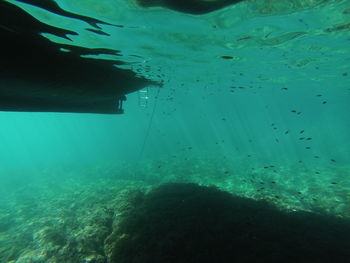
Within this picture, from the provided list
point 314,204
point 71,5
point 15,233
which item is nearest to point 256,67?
point 314,204

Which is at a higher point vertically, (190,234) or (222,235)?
(222,235)

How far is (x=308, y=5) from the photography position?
10273 millimetres

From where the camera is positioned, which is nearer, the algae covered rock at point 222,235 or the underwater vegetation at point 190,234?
the algae covered rock at point 222,235

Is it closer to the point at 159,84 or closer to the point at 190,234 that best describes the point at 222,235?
the point at 190,234

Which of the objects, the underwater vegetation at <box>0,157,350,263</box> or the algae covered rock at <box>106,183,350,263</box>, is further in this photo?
the underwater vegetation at <box>0,157,350,263</box>

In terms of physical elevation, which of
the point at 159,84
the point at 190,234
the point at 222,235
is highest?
the point at 159,84

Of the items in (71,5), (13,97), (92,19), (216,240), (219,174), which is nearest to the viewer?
(216,240)

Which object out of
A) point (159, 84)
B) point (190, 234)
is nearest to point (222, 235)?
point (190, 234)

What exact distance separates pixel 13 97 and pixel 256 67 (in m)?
21.8

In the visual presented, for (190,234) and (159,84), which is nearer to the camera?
(190,234)

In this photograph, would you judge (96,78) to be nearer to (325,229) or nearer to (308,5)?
(308,5)

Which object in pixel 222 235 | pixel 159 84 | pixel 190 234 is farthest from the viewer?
pixel 159 84

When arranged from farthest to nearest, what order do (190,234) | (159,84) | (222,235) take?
(159,84), (190,234), (222,235)

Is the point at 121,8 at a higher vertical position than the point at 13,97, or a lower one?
higher
